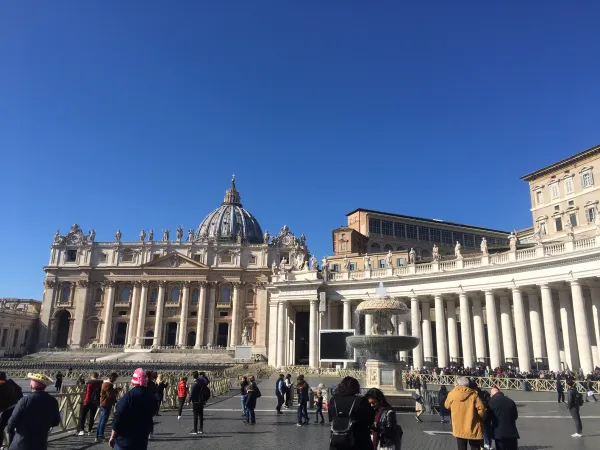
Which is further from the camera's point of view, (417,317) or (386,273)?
(386,273)

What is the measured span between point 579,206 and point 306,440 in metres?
46.9

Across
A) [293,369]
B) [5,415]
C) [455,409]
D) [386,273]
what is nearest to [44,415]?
[5,415]

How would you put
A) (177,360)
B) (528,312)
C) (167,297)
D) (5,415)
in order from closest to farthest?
1. (5,415)
2. (528,312)
3. (177,360)
4. (167,297)

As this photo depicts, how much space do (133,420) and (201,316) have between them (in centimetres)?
8465

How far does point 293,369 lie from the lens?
42.3 metres

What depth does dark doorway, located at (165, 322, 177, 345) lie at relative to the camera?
3553 inches

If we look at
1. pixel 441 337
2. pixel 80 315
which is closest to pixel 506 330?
pixel 441 337

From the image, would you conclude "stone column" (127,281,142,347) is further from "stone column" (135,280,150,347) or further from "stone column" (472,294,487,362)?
"stone column" (472,294,487,362)

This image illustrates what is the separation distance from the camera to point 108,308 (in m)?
89.8

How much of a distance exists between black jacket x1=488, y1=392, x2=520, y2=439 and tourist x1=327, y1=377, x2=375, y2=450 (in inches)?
161

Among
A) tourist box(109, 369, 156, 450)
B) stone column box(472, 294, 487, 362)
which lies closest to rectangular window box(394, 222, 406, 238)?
Answer: stone column box(472, 294, 487, 362)

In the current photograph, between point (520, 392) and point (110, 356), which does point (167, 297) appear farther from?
point (520, 392)

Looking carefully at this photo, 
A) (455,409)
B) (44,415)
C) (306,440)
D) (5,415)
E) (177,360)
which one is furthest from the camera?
(177,360)

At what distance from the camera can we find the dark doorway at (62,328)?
9138 centimetres
